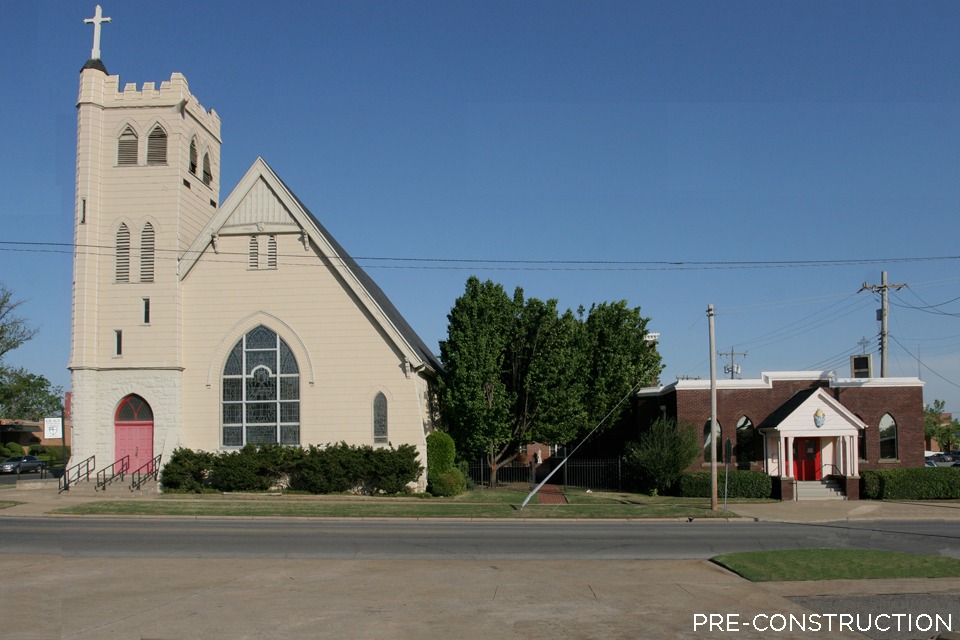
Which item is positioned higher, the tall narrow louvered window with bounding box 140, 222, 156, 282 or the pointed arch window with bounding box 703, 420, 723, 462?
the tall narrow louvered window with bounding box 140, 222, 156, 282

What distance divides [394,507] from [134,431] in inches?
490

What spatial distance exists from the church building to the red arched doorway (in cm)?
6

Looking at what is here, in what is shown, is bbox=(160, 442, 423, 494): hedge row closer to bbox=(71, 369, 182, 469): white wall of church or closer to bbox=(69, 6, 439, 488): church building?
bbox=(69, 6, 439, 488): church building

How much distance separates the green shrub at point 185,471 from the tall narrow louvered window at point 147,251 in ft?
23.9

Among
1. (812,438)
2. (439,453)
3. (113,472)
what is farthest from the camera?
(812,438)

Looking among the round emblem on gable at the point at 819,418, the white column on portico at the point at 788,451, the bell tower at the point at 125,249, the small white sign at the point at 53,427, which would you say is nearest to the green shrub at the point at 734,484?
the white column on portico at the point at 788,451

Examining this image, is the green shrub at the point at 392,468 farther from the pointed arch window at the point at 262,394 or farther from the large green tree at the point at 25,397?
the large green tree at the point at 25,397

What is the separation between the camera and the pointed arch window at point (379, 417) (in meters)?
34.8

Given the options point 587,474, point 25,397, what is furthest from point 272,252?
point 25,397

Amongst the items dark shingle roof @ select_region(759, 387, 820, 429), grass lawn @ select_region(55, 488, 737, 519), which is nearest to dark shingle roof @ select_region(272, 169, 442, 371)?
grass lawn @ select_region(55, 488, 737, 519)

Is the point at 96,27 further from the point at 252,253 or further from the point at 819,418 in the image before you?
the point at 819,418

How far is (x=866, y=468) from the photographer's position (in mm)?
37562

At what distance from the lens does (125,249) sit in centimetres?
3547

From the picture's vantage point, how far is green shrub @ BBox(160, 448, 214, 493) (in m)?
33.6
